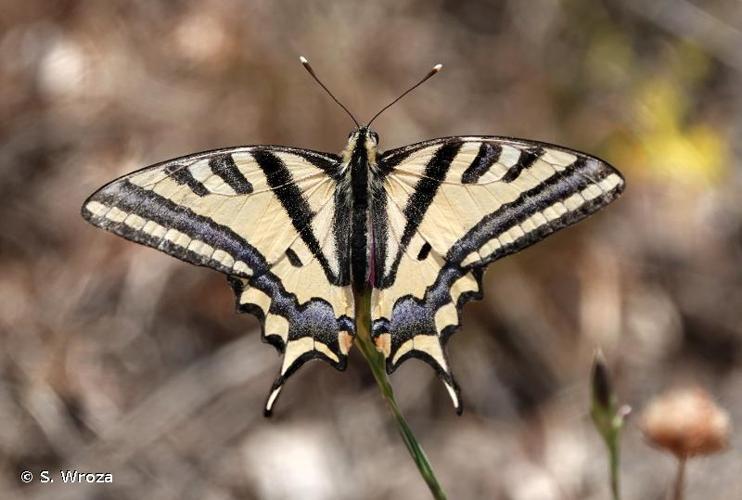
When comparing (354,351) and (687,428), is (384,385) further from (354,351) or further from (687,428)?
(354,351)

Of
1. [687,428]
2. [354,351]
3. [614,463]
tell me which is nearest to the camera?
[614,463]

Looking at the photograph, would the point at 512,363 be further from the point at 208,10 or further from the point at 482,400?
the point at 208,10

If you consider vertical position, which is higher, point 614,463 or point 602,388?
point 602,388

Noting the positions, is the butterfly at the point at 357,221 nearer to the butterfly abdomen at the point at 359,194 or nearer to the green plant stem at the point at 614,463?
the butterfly abdomen at the point at 359,194

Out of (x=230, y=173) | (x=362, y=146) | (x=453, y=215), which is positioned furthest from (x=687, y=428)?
(x=230, y=173)

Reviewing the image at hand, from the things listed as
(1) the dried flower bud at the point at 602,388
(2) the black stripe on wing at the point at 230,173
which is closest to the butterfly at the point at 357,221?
(2) the black stripe on wing at the point at 230,173

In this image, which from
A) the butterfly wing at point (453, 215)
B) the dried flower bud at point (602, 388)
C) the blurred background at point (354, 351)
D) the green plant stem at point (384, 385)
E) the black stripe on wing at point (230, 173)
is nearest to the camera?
the green plant stem at point (384, 385)

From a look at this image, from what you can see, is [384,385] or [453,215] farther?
[453,215]
